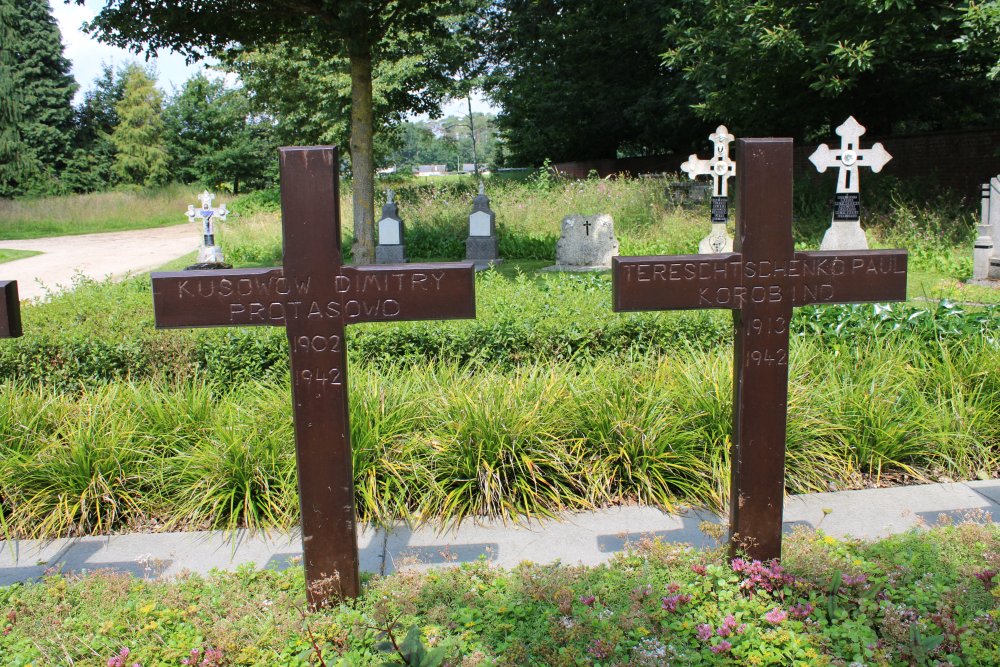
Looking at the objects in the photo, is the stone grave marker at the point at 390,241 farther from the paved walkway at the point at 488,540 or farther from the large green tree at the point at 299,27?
the paved walkway at the point at 488,540

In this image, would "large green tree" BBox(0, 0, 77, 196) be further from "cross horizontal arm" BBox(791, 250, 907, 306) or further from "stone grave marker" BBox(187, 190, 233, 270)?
"cross horizontal arm" BBox(791, 250, 907, 306)

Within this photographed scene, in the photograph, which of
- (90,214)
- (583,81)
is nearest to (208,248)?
(583,81)

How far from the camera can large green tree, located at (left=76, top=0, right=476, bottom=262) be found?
1062cm

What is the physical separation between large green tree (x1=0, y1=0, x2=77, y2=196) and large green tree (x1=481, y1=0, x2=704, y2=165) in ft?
74.5

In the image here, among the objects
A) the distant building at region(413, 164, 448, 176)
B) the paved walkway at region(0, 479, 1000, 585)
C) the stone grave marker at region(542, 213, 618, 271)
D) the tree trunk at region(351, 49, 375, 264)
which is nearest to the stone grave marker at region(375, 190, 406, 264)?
the tree trunk at region(351, 49, 375, 264)

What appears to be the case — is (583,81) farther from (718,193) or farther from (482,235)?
(718,193)

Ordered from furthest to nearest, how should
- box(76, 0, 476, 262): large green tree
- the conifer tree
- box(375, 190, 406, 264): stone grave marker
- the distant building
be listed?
1. the distant building
2. the conifer tree
3. box(375, 190, 406, 264): stone grave marker
4. box(76, 0, 476, 262): large green tree

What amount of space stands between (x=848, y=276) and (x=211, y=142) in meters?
48.7

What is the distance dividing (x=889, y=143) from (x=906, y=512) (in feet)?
53.7

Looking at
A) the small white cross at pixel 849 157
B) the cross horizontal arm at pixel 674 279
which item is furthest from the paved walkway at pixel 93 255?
the cross horizontal arm at pixel 674 279

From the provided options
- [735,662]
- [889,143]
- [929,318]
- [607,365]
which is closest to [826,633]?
[735,662]

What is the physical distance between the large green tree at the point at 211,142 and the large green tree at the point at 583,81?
60.9 ft

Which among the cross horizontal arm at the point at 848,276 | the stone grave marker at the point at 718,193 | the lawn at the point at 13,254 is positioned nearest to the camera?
the cross horizontal arm at the point at 848,276

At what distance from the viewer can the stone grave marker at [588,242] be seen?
1366 centimetres
